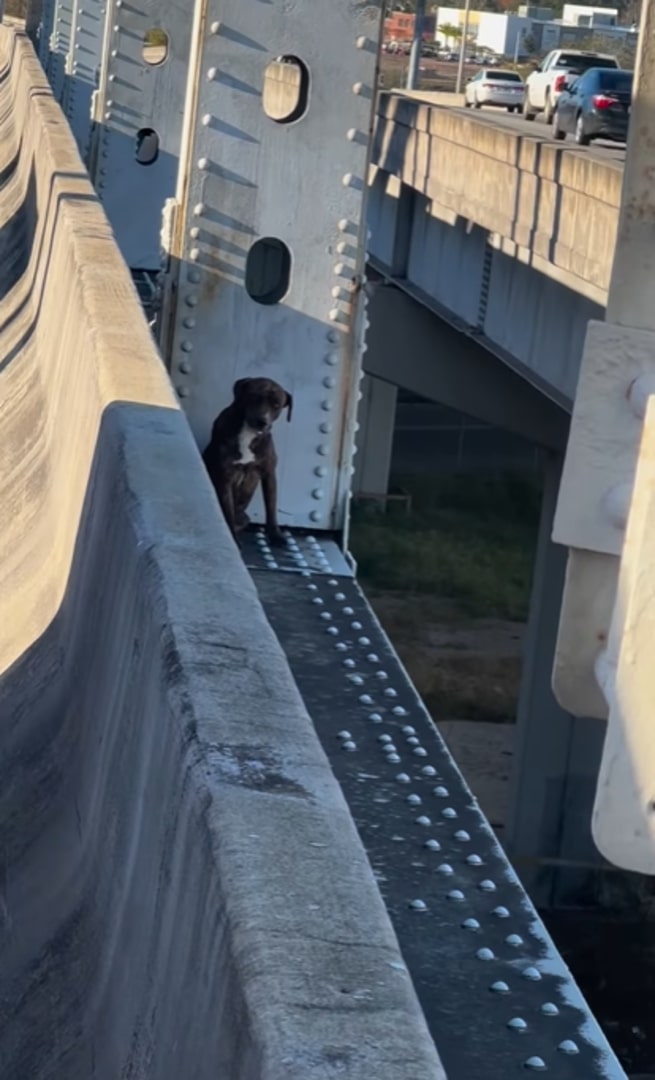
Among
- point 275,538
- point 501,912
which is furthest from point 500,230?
point 501,912

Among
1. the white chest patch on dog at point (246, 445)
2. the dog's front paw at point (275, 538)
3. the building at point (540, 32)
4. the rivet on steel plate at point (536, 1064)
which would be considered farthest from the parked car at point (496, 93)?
the rivet on steel plate at point (536, 1064)

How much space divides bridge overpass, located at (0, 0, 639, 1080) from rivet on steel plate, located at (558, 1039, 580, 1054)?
40 millimetres

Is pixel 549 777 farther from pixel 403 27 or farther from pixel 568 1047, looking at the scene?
pixel 403 27

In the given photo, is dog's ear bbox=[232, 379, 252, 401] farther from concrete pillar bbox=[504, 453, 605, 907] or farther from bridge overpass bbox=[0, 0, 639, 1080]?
concrete pillar bbox=[504, 453, 605, 907]

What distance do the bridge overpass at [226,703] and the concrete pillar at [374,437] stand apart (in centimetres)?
2686

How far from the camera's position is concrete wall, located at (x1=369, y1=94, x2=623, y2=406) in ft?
52.2

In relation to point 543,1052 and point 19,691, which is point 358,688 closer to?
point 19,691

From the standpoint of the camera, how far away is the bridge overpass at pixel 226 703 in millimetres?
3152

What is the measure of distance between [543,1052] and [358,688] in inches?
109

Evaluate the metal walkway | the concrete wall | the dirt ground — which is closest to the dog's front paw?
the metal walkway

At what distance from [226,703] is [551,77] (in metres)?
33.6

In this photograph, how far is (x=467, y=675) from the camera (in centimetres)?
3506

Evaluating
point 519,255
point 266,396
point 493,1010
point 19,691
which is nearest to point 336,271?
point 266,396

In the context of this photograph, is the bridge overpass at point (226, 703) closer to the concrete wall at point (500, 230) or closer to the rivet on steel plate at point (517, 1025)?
the rivet on steel plate at point (517, 1025)
